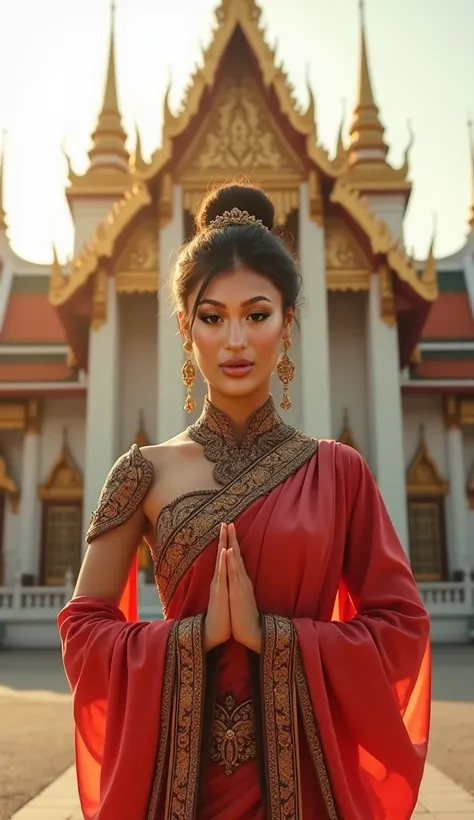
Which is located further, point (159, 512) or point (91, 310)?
point (91, 310)

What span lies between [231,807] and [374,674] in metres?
0.27

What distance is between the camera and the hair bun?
1520 millimetres

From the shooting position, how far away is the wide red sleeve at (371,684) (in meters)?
1.21

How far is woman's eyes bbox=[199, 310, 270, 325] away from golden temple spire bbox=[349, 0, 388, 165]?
43.1 ft

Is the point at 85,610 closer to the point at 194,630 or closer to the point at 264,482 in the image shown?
the point at 194,630

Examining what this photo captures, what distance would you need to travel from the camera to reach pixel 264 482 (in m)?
1.36

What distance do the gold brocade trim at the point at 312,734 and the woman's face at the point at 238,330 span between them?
0.45 m

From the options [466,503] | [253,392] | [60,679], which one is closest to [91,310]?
[60,679]

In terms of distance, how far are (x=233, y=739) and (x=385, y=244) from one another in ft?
27.4

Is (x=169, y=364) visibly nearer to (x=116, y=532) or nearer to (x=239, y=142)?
(x=239, y=142)

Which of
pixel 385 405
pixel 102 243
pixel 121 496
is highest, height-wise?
pixel 102 243

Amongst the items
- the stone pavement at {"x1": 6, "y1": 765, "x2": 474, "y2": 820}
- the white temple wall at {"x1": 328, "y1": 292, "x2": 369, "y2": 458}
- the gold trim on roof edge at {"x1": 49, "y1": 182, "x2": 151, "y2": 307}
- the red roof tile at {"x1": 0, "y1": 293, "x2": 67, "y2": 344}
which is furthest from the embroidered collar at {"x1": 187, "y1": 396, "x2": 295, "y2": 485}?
the red roof tile at {"x1": 0, "y1": 293, "x2": 67, "y2": 344}

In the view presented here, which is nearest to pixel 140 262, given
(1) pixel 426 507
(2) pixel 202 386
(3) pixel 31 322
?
(2) pixel 202 386

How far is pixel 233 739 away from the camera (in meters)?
1.24
